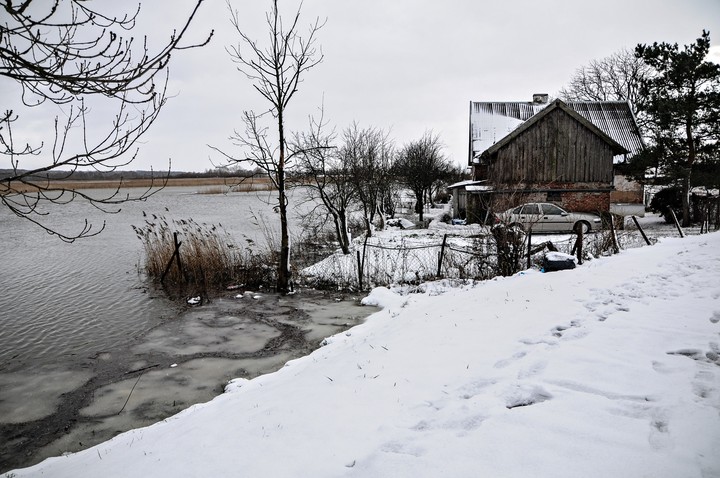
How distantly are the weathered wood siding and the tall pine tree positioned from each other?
1.87 m

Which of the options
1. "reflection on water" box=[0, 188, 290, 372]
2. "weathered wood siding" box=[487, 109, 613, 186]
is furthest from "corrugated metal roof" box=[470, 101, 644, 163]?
"reflection on water" box=[0, 188, 290, 372]

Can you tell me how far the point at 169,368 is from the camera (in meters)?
6.11

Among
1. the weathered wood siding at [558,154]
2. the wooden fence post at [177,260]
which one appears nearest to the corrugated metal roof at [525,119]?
the weathered wood siding at [558,154]

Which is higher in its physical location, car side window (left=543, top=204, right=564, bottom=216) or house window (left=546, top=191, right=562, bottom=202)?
house window (left=546, top=191, right=562, bottom=202)

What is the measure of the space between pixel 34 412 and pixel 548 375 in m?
6.09

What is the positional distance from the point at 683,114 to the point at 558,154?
5.00 m

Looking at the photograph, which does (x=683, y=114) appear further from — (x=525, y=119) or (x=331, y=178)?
(x=331, y=178)

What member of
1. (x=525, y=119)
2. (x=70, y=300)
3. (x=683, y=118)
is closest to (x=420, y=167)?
(x=525, y=119)

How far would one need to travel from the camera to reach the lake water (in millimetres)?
4816

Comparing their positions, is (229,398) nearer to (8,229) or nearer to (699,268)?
(699,268)

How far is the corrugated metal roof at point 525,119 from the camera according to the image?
77.4 feet

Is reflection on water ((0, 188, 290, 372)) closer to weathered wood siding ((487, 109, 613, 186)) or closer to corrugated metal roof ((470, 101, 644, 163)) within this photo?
weathered wood siding ((487, 109, 613, 186))

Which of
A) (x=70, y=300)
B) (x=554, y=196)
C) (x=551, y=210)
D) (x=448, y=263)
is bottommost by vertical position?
(x=70, y=300)

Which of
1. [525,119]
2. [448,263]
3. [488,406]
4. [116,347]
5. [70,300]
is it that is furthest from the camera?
[525,119]
